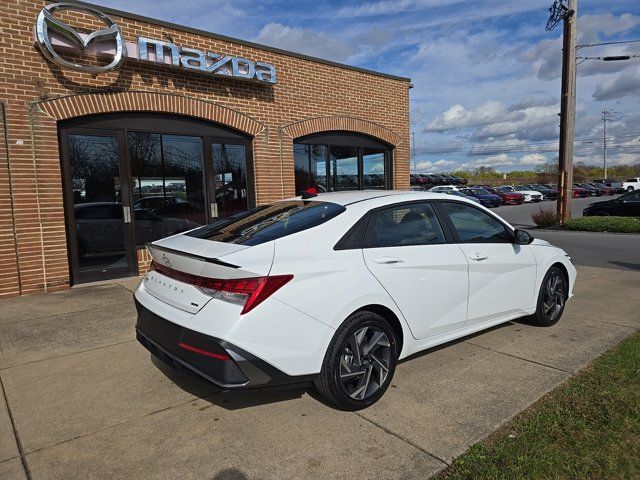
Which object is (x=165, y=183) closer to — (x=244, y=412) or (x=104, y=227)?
(x=104, y=227)

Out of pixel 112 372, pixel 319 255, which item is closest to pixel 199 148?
pixel 112 372

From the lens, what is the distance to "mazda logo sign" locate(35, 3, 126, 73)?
256 inches

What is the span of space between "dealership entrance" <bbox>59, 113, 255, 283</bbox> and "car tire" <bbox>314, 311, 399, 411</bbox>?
5.79 metres

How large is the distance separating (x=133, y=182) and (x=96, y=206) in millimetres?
710

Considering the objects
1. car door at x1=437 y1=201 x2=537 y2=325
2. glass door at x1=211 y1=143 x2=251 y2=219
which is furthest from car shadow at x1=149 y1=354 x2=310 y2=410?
glass door at x1=211 y1=143 x2=251 y2=219

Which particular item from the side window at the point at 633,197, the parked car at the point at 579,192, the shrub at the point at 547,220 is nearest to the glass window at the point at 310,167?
the shrub at the point at 547,220

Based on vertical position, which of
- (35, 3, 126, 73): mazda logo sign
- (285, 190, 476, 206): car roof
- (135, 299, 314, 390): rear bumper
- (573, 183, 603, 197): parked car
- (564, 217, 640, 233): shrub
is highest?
(35, 3, 126, 73): mazda logo sign

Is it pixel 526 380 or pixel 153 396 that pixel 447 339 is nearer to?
pixel 526 380

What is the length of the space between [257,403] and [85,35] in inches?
249

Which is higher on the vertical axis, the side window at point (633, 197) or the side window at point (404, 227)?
the side window at point (404, 227)

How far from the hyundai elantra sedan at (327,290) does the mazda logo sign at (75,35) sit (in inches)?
186

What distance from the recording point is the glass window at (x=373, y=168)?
11820 mm

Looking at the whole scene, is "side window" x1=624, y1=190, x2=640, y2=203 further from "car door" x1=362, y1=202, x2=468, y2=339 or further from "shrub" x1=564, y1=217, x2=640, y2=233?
"car door" x1=362, y1=202, x2=468, y2=339

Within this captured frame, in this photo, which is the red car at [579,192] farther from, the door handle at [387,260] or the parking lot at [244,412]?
the door handle at [387,260]
